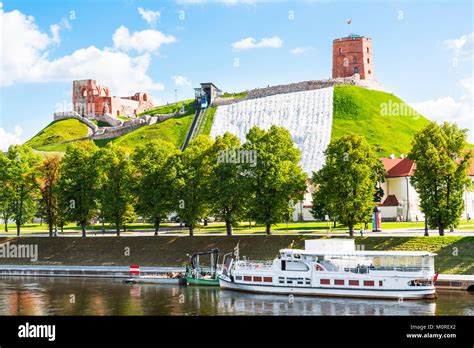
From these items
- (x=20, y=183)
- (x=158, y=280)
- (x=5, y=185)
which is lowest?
(x=158, y=280)

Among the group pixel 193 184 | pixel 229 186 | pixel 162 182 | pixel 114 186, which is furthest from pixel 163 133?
pixel 229 186

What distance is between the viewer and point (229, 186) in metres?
79.5

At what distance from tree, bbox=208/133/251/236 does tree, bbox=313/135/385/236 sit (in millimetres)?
9282

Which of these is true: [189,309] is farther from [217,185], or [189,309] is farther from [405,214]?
[405,214]

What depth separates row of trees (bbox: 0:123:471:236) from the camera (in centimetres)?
7256

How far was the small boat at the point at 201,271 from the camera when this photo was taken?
214 feet

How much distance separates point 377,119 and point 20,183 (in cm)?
9727

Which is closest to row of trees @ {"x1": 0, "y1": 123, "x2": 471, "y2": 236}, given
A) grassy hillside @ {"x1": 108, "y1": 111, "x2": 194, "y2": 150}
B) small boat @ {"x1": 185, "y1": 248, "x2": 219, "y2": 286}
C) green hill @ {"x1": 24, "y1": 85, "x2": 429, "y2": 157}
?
small boat @ {"x1": 185, "y1": 248, "x2": 219, "y2": 286}

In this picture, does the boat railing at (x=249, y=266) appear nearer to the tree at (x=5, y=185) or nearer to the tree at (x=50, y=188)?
the tree at (x=50, y=188)

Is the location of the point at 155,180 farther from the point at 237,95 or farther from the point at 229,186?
the point at 237,95

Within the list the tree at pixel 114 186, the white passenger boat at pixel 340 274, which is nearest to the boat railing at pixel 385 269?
the white passenger boat at pixel 340 274

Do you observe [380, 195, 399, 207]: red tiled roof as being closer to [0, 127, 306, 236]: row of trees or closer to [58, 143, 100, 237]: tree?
[0, 127, 306, 236]: row of trees

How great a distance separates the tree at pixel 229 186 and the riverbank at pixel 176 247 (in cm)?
456
